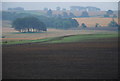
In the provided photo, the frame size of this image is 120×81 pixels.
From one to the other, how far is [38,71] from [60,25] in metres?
1.32

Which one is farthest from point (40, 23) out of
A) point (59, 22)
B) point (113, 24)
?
point (113, 24)

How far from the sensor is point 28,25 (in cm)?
761

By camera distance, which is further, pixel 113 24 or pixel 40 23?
pixel 40 23

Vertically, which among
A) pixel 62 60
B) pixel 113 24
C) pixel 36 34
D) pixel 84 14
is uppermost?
pixel 84 14

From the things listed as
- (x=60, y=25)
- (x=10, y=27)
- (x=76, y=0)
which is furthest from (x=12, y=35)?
(x=76, y=0)

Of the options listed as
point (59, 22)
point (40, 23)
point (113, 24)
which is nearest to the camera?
point (113, 24)

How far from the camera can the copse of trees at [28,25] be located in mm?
7480

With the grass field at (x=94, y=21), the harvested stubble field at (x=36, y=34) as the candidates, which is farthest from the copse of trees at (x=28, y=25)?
the grass field at (x=94, y=21)

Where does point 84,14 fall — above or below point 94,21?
above

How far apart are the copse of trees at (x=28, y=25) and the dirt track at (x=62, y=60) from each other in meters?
0.42

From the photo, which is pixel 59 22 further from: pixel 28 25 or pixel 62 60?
pixel 62 60

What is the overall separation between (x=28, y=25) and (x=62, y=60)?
4.17 ft

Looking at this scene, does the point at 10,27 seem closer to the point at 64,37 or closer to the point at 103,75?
the point at 64,37

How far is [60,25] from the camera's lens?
7.60 m
